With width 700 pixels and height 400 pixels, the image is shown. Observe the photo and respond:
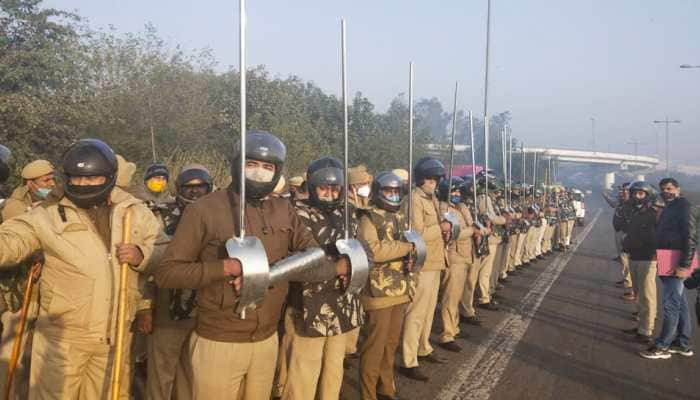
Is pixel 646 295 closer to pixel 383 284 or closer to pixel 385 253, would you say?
pixel 383 284

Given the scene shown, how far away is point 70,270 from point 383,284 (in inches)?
104

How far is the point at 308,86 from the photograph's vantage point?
43469mm

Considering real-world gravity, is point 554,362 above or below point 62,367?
A: below

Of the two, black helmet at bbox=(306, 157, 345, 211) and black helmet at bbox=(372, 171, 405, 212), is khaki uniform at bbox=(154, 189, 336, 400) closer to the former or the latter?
black helmet at bbox=(306, 157, 345, 211)

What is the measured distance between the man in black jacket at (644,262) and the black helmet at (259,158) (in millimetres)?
6095

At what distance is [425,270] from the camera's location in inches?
253

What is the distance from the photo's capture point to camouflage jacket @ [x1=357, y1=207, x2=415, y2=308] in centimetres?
512

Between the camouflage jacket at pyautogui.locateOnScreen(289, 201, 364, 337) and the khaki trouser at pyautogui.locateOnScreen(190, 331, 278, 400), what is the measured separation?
85 centimetres

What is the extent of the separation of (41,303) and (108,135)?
1518 centimetres

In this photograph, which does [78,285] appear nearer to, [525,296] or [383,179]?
Answer: [383,179]

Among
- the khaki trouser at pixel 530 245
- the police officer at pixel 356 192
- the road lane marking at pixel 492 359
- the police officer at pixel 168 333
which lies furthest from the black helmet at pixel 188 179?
the khaki trouser at pixel 530 245

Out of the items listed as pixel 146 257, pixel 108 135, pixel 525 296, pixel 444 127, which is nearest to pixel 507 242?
pixel 525 296

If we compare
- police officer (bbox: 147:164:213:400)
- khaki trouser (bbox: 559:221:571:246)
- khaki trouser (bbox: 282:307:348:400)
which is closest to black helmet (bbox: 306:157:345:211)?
khaki trouser (bbox: 282:307:348:400)

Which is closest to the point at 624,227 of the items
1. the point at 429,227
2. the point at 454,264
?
the point at 454,264
